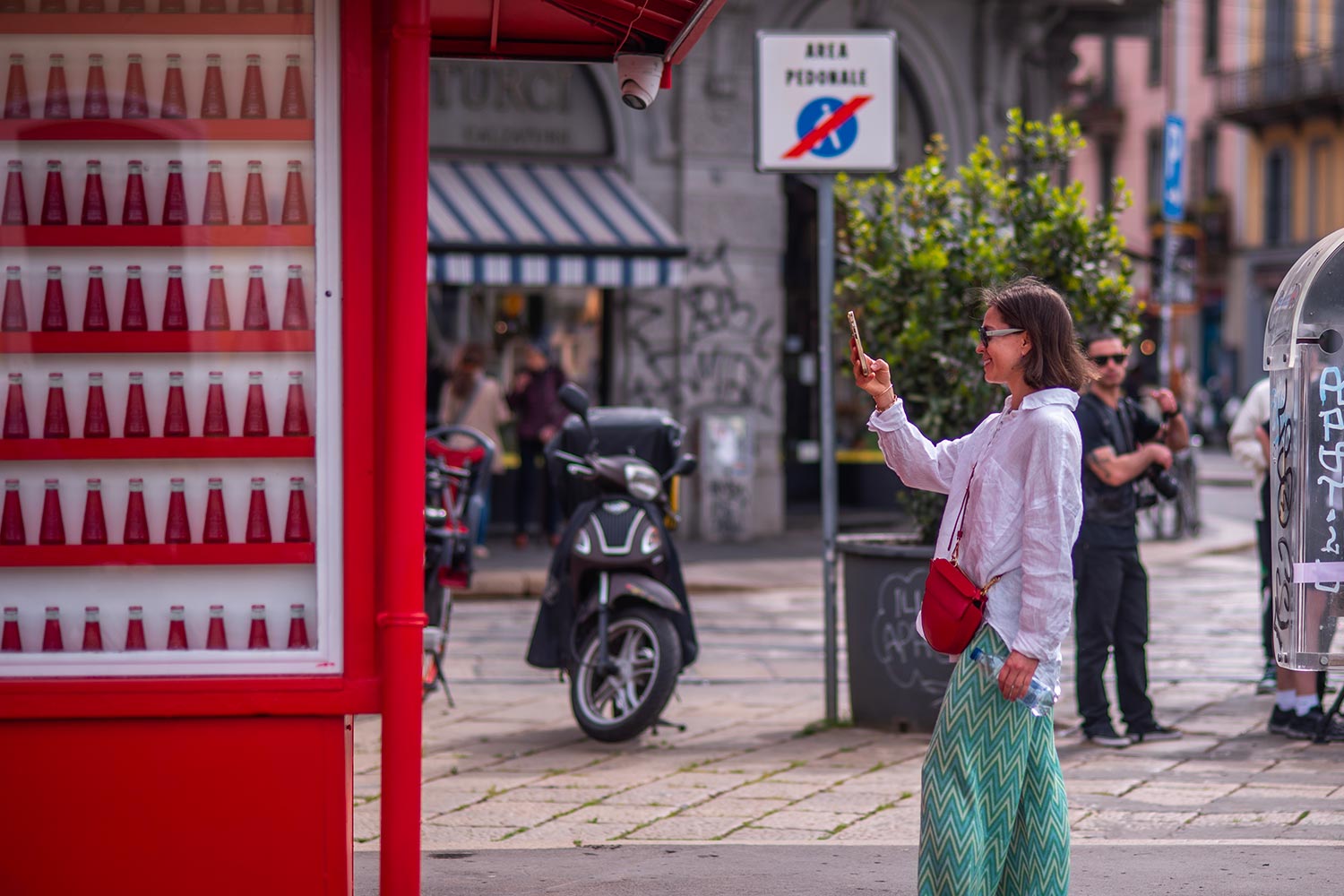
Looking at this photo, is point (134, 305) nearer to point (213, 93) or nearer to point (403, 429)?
point (213, 93)

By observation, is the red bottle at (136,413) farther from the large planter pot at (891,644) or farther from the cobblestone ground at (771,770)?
the large planter pot at (891,644)

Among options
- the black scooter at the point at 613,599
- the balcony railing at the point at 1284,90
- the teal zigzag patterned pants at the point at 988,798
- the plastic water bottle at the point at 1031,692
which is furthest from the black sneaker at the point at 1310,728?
the balcony railing at the point at 1284,90

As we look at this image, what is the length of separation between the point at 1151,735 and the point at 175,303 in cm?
506

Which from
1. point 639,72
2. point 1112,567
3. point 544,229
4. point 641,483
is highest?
point 544,229

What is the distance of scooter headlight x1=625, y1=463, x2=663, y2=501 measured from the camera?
8.00 metres

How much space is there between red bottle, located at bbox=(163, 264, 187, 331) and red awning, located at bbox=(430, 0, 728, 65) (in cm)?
110

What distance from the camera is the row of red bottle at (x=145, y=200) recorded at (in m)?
4.50

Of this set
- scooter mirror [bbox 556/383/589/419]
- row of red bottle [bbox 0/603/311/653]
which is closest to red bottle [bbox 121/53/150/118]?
row of red bottle [bbox 0/603/311/653]

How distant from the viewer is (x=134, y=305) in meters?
4.54

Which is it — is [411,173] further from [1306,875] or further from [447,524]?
[447,524]

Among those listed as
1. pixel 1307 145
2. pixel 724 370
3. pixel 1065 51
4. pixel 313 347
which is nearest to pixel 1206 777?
pixel 313 347

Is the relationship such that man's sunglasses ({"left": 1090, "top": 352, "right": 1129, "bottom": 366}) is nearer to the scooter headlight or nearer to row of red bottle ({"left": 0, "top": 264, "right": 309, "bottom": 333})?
the scooter headlight

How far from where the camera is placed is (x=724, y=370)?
57.4 feet

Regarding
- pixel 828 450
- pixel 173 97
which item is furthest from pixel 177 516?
pixel 828 450
